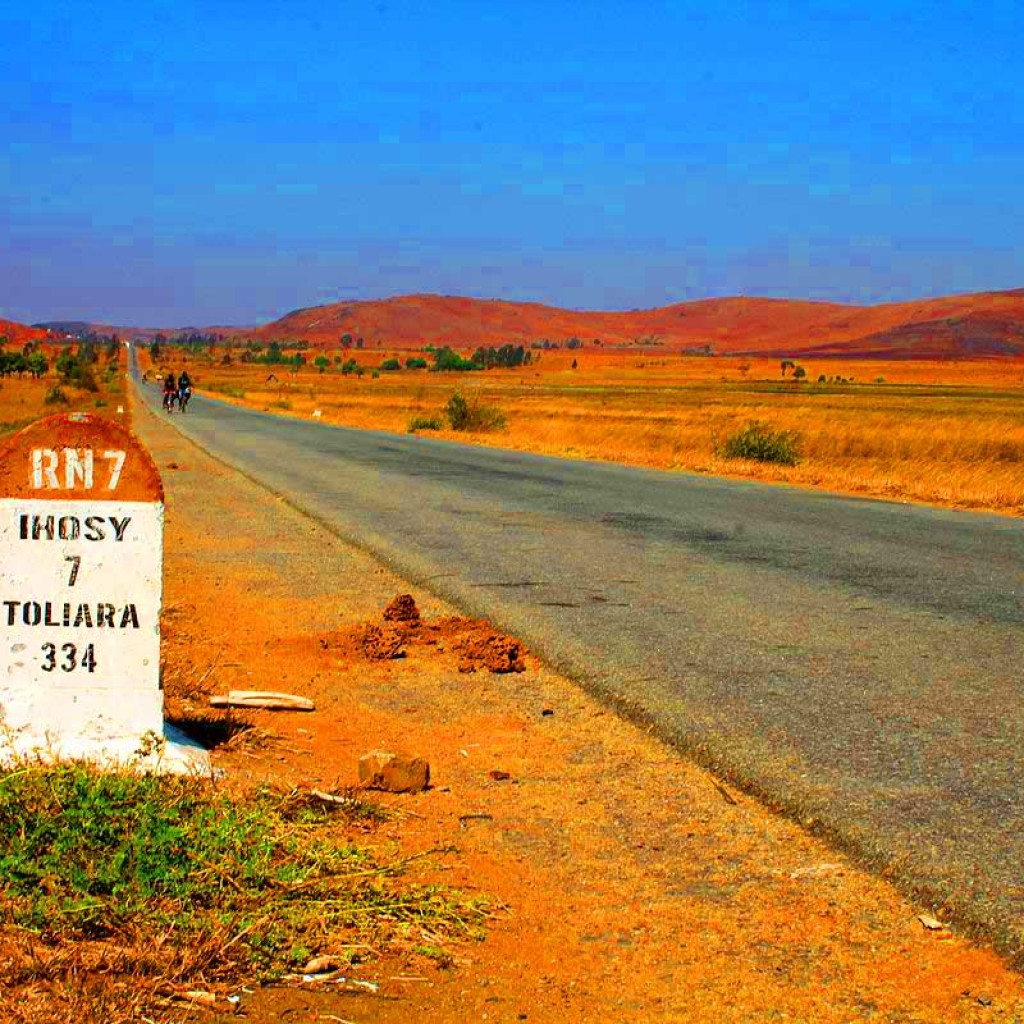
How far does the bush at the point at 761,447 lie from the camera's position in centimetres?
2698

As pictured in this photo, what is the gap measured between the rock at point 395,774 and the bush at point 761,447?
21933 mm

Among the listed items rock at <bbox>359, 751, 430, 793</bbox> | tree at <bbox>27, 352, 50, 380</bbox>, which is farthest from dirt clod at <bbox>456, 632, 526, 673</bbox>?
tree at <bbox>27, 352, 50, 380</bbox>

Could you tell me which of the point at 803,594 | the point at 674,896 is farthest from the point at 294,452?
the point at 674,896

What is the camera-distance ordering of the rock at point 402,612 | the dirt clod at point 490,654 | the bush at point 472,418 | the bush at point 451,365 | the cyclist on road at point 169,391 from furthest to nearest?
the bush at point 451,365 → the cyclist on road at point 169,391 → the bush at point 472,418 → the rock at point 402,612 → the dirt clod at point 490,654

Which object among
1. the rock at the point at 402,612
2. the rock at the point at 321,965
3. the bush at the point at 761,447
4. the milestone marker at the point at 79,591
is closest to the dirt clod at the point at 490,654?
the rock at the point at 402,612

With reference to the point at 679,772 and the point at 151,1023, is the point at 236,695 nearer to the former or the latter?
the point at 679,772

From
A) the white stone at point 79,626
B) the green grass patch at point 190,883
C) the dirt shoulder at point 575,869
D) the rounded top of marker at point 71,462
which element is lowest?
the dirt shoulder at point 575,869

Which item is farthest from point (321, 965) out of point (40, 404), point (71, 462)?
point (40, 404)

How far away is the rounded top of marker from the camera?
471 centimetres

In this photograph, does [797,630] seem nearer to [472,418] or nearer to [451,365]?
[472,418]

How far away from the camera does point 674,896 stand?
4.11 metres

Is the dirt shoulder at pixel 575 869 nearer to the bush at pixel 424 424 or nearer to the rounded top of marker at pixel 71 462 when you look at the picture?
the rounded top of marker at pixel 71 462

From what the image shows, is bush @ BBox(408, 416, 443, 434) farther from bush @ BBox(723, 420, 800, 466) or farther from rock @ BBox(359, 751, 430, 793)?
rock @ BBox(359, 751, 430, 793)

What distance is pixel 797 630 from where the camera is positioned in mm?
8195
